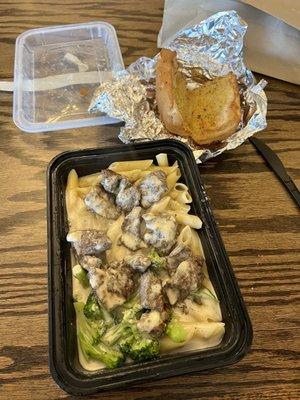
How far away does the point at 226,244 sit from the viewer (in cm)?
110

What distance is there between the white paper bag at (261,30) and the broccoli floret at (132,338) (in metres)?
0.90

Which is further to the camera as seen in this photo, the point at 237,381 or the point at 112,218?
the point at 112,218

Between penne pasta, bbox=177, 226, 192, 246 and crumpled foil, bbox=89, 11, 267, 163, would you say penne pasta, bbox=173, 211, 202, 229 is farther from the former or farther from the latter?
crumpled foil, bbox=89, 11, 267, 163

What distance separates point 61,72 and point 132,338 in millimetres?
946

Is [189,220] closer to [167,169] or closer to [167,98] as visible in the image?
[167,169]

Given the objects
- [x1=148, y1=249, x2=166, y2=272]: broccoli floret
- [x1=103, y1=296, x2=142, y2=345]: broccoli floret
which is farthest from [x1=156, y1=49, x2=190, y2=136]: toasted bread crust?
[x1=103, y1=296, x2=142, y2=345]: broccoli floret

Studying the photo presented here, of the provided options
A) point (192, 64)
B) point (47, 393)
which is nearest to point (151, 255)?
point (47, 393)

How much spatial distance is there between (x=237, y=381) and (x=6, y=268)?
55 centimetres

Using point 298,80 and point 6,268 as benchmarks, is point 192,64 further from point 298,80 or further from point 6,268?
point 6,268

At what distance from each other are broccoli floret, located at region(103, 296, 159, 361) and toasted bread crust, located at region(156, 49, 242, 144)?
1.74 ft

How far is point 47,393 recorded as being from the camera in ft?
2.84

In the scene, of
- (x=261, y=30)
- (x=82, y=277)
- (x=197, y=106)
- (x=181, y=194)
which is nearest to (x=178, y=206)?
(x=181, y=194)

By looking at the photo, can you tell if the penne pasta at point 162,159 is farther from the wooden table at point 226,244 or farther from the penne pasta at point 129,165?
the wooden table at point 226,244

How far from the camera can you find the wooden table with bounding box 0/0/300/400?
34.9 inches
